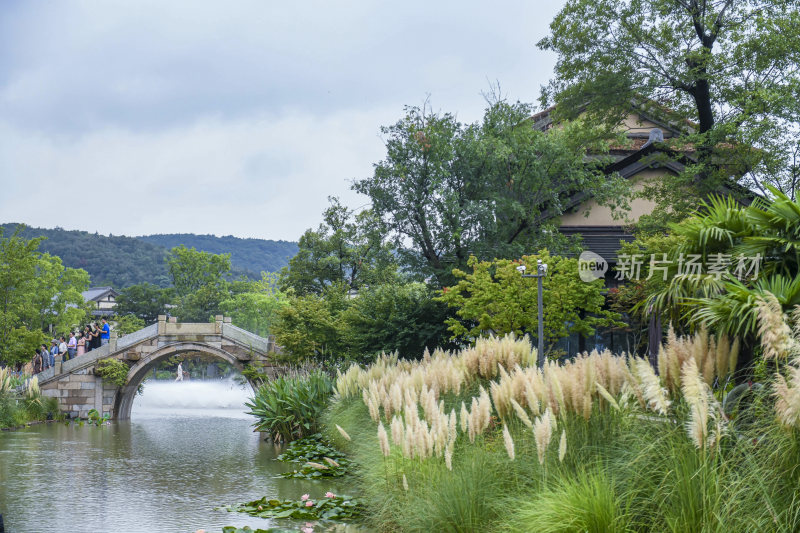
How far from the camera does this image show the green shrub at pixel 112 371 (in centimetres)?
2747

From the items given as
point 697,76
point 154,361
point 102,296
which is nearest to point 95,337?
point 154,361

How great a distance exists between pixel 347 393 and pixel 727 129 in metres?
10.8

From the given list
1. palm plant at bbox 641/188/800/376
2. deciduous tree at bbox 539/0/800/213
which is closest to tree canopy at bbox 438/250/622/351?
deciduous tree at bbox 539/0/800/213

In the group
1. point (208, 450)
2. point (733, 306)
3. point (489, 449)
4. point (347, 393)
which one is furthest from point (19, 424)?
point (733, 306)

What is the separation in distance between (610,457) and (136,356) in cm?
2538

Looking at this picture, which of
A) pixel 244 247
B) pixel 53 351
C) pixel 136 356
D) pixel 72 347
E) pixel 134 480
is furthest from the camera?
pixel 244 247

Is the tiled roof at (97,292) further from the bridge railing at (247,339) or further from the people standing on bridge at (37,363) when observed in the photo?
the bridge railing at (247,339)

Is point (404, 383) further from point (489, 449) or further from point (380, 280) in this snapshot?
point (380, 280)

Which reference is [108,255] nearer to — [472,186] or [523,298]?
[472,186]

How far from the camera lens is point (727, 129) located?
17516 mm

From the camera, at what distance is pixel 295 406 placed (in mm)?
15805

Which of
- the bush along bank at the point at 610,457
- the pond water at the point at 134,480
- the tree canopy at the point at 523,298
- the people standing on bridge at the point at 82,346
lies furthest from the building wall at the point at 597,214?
the people standing on bridge at the point at 82,346

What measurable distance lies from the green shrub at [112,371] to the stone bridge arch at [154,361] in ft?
1.02

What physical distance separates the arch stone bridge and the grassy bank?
73.1 inches
